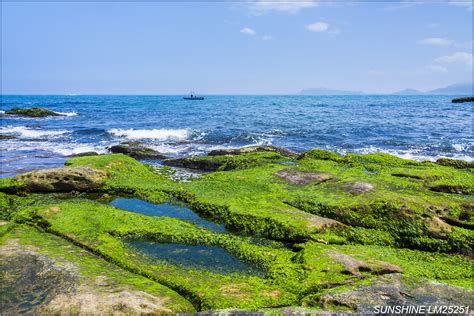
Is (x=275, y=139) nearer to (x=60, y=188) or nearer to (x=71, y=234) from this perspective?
(x=60, y=188)

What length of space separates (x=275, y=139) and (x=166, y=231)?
93.1ft

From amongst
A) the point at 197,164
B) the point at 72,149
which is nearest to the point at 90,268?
the point at 197,164

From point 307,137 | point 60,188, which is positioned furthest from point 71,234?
point 307,137

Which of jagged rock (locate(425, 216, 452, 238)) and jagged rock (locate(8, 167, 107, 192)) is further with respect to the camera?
jagged rock (locate(8, 167, 107, 192))

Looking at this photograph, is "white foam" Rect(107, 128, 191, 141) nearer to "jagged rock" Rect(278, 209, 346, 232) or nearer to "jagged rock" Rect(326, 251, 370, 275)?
"jagged rock" Rect(278, 209, 346, 232)

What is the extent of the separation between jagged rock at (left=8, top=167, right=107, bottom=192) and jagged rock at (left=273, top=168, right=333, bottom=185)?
24.3ft

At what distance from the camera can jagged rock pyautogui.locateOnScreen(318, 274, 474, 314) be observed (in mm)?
5801

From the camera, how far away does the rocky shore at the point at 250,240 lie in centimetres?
613

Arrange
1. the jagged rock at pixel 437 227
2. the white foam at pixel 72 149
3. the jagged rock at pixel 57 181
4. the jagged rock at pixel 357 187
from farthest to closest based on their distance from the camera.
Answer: the white foam at pixel 72 149, the jagged rock at pixel 57 181, the jagged rock at pixel 357 187, the jagged rock at pixel 437 227

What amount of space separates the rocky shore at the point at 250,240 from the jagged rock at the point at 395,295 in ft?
0.09

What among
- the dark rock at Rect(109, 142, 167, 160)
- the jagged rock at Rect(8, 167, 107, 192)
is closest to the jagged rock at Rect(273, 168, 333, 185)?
the jagged rock at Rect(8, 167, 107, 192)

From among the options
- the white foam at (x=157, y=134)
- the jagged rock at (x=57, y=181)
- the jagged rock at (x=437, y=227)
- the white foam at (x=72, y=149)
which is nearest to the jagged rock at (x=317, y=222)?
the jagged rock at (x=437, y=227)

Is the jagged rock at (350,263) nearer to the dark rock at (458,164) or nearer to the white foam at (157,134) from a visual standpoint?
the dark rock at (458,164)

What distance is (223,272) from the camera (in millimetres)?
7566
